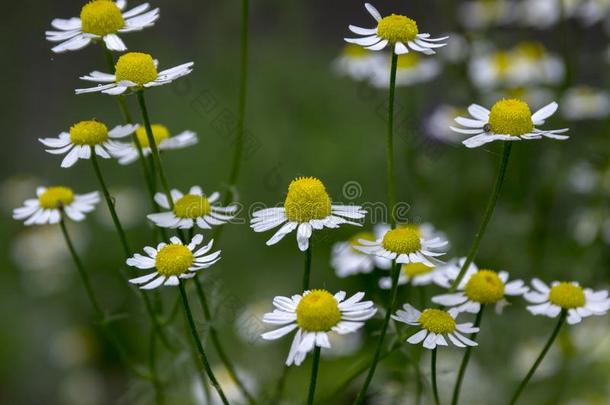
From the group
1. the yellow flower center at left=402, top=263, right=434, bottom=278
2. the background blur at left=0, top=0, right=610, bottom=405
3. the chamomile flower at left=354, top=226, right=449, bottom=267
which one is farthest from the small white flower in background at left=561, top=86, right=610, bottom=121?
the chamomile flower at left=354, top=226, right=449, bottom=267

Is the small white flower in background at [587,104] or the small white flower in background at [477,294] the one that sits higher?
the small white flower in background at [477,294]

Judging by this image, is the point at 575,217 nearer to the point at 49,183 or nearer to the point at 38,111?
the point at 49,183

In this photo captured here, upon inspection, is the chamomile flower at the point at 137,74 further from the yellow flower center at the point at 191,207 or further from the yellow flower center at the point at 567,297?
the yellow flower center at the point at 567,297

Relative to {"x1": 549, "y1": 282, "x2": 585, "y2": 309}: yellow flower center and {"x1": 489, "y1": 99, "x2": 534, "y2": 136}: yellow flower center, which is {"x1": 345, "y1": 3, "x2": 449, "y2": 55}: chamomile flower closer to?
{"x1": 489, "y1": 99, "x2": 534, "y2": 136}: yellow flower center

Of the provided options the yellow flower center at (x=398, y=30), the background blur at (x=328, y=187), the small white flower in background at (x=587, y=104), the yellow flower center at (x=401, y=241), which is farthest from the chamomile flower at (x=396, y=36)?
the small white flower in background at (x=587, y=104)

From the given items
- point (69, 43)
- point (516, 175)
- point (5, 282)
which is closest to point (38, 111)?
point (5, 282)

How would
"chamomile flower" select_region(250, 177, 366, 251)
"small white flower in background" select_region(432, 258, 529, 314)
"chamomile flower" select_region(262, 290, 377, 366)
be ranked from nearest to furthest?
"chamomile flower" select_region(262, 290, 377, 366), "chamomile flower" select_region(250, 177, 366, 251), "small white flower in background" select_region(432, 258, 529, 314)

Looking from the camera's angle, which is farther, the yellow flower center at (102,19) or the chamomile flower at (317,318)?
the yellow flower center at (102,19)
